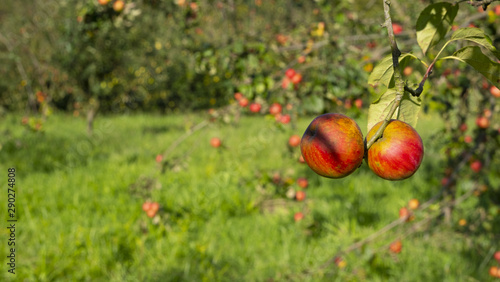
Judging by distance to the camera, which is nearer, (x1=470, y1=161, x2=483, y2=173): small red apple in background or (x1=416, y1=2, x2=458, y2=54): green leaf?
(x1=416, y1=2, x2=458, y2=54): green leaf

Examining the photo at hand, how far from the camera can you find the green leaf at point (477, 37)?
53 cm

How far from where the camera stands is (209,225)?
9.89ft

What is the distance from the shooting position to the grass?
7.88 ft

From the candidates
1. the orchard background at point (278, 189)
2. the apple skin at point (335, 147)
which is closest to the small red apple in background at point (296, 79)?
the orchard background at point (278, 189)

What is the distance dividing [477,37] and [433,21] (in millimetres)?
62

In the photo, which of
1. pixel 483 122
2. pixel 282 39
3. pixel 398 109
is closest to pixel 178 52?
pixel 282 39

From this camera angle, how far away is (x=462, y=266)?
7.94ft

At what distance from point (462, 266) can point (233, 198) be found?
1760 mm

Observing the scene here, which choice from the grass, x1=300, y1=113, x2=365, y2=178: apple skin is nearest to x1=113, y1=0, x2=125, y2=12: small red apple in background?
the grass

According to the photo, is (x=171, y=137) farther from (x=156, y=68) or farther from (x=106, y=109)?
(x=106, y=109)

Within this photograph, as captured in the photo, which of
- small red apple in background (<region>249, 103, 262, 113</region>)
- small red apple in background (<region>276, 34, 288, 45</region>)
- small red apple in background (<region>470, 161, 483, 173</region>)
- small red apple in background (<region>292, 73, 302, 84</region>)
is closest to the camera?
small red apple in background (<region>292, 73, 302, 84</region>)

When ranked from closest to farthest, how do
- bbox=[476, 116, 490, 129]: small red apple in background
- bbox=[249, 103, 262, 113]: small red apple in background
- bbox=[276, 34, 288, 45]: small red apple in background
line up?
bbox=[476, 116, 490, 129]: small red apple in background, bbox=[249, 103, 262, 113]: small red apple in background, bbox=[276, 34, 288, 45]: small red apple in background

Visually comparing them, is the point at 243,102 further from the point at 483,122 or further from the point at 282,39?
the point at 483,122

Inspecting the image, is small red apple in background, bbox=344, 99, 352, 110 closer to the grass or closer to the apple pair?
the grass
